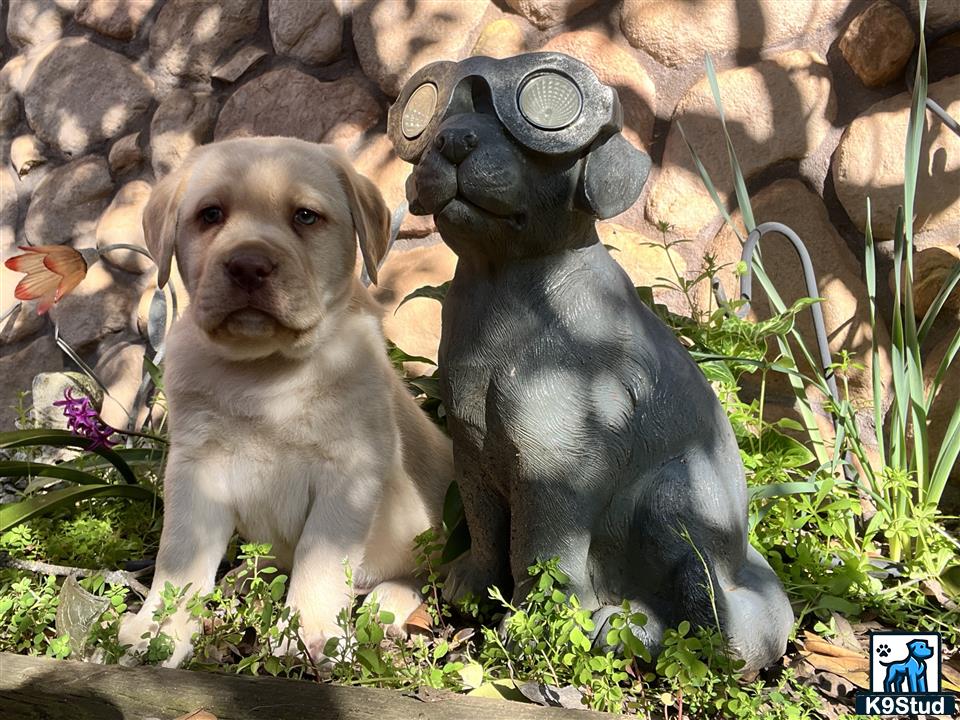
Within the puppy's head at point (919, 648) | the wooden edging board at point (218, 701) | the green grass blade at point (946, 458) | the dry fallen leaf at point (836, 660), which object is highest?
the green grass blade at point (946, 458)

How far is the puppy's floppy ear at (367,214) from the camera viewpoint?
1901mm

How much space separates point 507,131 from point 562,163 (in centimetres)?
11

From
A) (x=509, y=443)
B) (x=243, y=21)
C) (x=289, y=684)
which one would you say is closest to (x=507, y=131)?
(x=509, y=443)

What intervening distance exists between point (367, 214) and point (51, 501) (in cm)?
111

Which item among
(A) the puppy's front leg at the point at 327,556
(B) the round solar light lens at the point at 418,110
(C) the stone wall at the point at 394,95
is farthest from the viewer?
(C) the stone wall at the point at 394,95

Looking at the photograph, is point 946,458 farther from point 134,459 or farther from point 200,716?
point 134,459

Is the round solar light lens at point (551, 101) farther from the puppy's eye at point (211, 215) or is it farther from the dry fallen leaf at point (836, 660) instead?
the dry fallen leaf at point (836, 660)

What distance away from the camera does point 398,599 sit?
6.40ft

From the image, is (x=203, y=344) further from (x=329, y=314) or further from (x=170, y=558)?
(x=170, y=558)

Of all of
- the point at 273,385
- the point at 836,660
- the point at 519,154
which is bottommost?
the point at 836,660

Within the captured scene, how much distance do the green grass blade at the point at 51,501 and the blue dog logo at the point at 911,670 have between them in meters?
1.94

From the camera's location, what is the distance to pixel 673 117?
2.80 m

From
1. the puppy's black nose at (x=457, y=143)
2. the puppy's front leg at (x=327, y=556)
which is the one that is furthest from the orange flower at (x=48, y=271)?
the puppy's black nose at (x=457, y=143)

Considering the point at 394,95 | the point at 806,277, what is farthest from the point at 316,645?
the point at 394,95
